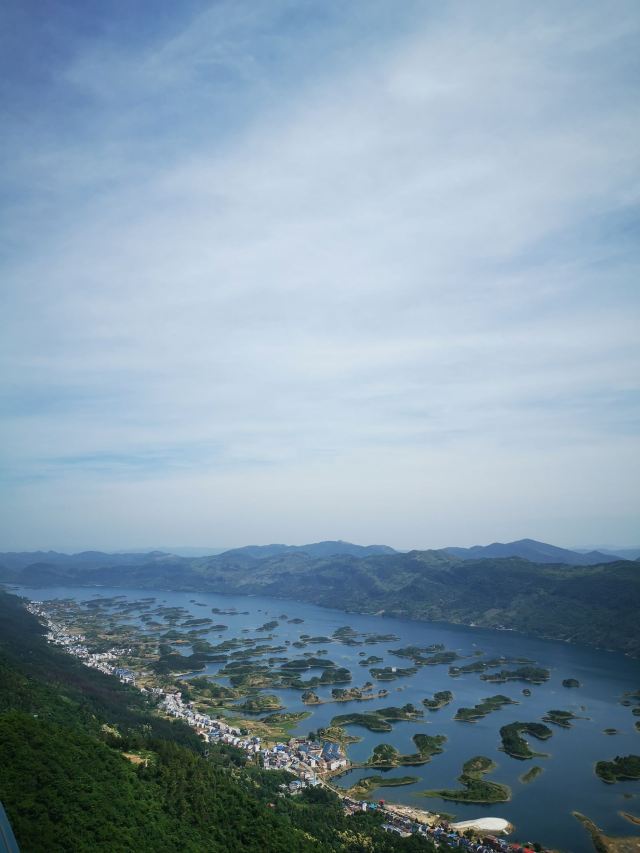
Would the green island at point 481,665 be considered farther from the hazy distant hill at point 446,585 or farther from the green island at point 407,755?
the green island at point 407,755

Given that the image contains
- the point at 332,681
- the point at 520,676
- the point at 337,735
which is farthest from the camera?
the point at 520,676

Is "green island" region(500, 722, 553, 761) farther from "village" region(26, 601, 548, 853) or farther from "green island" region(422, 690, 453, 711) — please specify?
"village" region(26, 601, 548, 853)

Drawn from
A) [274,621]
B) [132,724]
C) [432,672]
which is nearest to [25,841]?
[132,724]

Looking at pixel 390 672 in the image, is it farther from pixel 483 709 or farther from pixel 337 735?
pixel 337 735

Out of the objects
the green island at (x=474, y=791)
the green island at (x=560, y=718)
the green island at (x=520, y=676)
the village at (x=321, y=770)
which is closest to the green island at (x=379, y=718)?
the village at (x=321, y=770)

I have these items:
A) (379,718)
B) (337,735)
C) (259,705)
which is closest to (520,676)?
(379,718)
